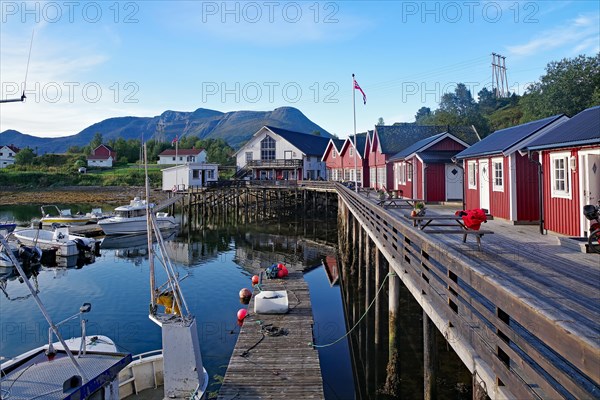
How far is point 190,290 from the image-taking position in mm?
19375

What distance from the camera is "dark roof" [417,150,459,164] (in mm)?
24391

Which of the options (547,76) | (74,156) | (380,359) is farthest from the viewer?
(74,156)

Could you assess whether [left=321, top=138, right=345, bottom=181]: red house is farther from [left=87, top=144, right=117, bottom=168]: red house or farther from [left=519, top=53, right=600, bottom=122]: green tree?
[left=87, top=144, right=117, bottom=168]: red house

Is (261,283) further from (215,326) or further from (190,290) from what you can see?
(190,290)

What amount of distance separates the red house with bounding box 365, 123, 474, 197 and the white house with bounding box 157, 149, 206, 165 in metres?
59.4

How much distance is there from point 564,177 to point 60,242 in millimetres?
27181

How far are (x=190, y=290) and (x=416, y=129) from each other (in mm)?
25802

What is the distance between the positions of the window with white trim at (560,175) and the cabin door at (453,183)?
12.4m

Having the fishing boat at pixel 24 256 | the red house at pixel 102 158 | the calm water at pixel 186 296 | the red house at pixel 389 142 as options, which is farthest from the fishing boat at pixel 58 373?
the red house at pixel 102 158

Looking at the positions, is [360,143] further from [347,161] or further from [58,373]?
[58,373]

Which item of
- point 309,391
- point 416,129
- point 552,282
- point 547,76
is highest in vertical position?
point 547,76

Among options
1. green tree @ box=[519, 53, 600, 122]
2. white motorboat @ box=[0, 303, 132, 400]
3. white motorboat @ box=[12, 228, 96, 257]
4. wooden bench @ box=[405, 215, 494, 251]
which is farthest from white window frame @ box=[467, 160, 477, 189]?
green tree @ box=[519, 53, 600, 122]

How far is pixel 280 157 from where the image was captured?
60156mm

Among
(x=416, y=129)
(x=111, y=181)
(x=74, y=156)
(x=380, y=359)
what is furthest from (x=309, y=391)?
(x=74, y=156)
